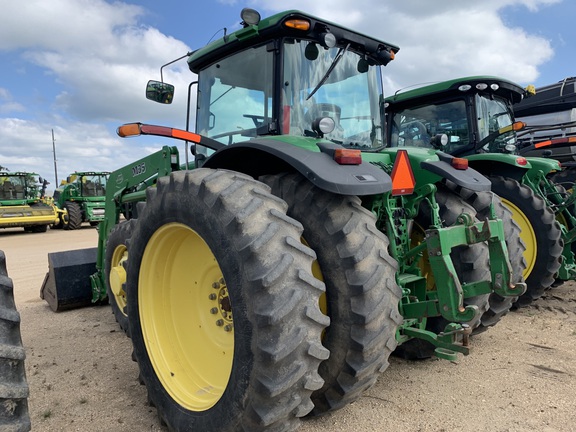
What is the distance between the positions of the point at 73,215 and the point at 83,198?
80 centimetres

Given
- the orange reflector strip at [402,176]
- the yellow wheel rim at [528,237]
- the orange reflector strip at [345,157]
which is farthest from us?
the yellow wheel rim at [528,237]

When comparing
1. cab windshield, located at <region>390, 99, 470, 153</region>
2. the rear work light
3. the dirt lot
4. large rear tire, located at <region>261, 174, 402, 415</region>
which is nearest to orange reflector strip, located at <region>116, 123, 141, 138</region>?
large rear tire, located at <region>261, 174, 402, 415</region>

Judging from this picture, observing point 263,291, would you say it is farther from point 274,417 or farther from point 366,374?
point 366,374

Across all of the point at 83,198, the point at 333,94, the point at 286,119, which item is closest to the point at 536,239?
the point at 333,94

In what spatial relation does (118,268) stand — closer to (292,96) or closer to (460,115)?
(292,96)

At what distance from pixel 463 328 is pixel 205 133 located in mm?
2472

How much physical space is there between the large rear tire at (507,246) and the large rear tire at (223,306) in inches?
71.1

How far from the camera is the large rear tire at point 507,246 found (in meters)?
3.30

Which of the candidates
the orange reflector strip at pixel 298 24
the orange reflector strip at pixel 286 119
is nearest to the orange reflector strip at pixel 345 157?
the orange reflector strip at pixel 286 119

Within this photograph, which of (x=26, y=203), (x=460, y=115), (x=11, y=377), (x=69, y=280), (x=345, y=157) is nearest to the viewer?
(x=11, y=377)

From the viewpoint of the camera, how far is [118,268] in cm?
377

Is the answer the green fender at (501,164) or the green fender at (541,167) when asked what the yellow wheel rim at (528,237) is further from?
the green fender at (541,167)

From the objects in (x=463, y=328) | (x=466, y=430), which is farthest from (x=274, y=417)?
(x=466, y=430)

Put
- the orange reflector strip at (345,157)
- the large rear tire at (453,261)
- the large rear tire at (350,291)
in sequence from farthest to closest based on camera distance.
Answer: the large rear tire at (453,261), the orange reflector strip at (345,157), the large rear tire at (350,291)
